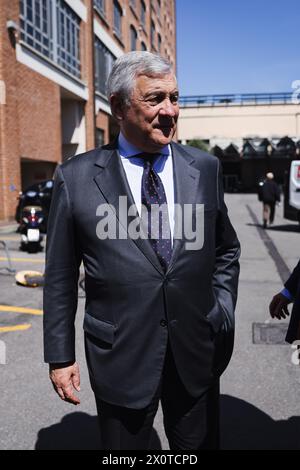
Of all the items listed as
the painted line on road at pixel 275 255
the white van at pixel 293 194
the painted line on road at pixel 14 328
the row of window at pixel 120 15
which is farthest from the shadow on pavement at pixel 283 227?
the row of window at pixel 120 15

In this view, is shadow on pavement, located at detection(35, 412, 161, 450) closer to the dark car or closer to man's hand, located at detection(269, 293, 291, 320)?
man's hand, located at detection(269, 293, 291, 320)

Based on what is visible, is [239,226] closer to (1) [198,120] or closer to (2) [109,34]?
(2) [109,34]

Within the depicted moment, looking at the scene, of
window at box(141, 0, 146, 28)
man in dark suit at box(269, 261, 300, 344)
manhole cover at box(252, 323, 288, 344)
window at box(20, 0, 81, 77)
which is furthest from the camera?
window at box(141, 0, 146, 28)

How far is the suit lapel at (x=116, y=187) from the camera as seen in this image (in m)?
1.87

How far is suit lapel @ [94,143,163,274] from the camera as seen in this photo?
6.13 feet

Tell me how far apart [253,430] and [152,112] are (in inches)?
92.3

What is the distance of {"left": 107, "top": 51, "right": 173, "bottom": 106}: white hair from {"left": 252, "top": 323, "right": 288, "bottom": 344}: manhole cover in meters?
3.58

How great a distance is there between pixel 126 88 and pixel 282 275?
22.7 feet

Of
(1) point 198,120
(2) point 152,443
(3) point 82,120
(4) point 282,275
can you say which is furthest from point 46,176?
(1) point 198,120

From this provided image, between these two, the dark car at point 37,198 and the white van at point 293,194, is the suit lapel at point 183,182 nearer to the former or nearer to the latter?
the dark car at point 37,198

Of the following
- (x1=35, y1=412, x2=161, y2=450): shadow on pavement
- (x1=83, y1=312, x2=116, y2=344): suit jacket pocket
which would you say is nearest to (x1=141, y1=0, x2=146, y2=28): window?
(x1=35, y1=412, x2=161, y2=450): shadow on pavement

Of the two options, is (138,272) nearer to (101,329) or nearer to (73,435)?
(101,329)

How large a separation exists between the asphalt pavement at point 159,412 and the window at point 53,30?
46.6ft

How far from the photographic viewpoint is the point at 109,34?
27.4 meters
